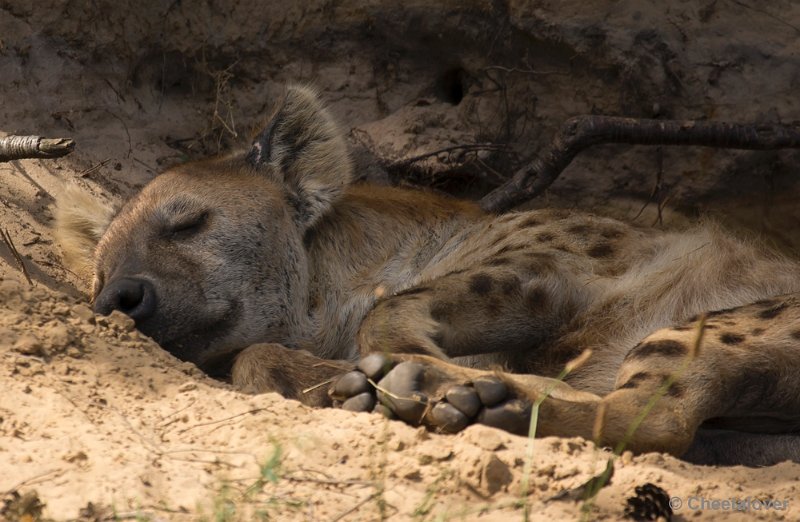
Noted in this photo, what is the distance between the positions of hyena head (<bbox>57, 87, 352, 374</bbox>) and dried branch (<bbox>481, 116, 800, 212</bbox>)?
34.2 inches

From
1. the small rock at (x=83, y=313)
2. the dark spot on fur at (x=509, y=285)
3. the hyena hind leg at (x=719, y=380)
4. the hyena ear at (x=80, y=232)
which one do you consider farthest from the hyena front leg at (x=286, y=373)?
the hyena ear at (x=80, y=232)

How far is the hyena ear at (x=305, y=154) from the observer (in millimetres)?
4426

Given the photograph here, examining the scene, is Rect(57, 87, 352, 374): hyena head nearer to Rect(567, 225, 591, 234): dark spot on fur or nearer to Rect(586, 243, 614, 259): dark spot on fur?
Rect(567, 225, 591, 234): dark spot on fur

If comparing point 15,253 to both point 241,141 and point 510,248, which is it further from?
point 510,248

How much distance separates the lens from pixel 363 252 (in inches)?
172

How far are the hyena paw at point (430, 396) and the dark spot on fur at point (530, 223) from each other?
4.38 ft

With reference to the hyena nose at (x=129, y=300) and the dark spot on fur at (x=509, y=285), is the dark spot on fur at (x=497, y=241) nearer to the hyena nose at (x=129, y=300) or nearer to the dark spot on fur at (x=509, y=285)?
the dark spot on fur at (x=509, y=285)

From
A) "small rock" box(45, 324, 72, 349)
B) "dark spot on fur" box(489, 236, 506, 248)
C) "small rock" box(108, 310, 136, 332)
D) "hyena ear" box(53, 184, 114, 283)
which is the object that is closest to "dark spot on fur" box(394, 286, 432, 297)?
"dark spot on fur" box(489, 236, 506, 248)

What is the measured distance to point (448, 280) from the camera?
3.85 m

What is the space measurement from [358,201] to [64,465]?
2.40 metres

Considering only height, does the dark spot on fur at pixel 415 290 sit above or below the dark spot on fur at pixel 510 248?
below

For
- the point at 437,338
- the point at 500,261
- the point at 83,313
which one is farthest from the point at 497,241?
the point at 83,313

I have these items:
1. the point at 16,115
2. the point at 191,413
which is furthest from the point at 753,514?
the point at 16,115

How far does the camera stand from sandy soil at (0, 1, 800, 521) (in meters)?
2.37
